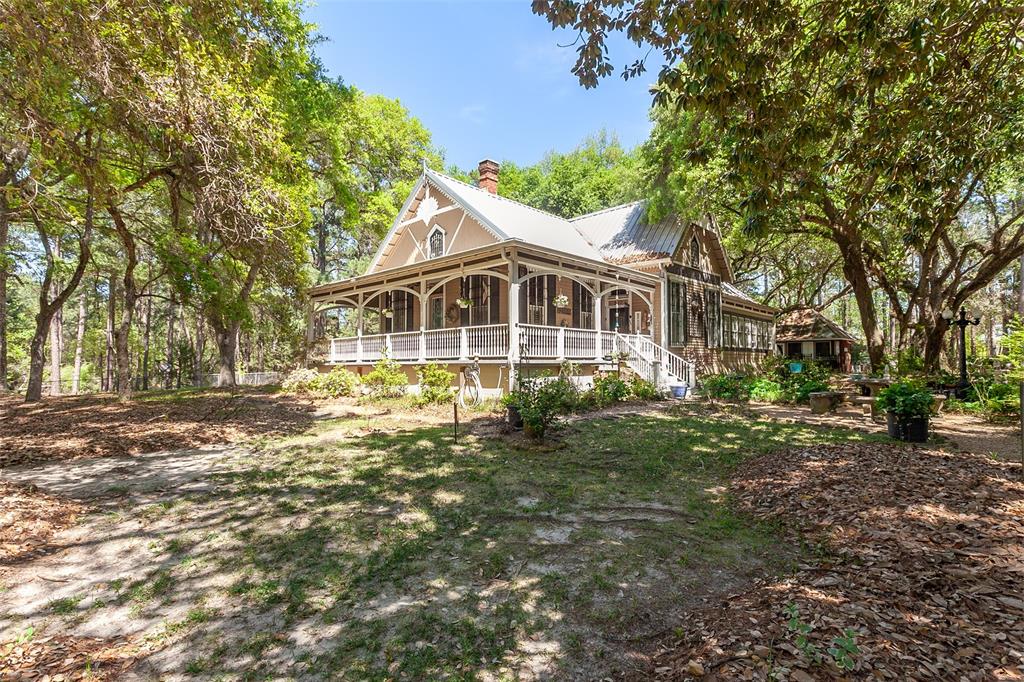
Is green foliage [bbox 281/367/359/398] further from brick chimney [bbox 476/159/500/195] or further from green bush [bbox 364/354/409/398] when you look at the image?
brick chimney [bbox 476/159/500/195]

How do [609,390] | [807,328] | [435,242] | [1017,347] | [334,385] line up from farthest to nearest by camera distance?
1. [807,328]
2. [435,242]
3. [334,385]
4. [609,390]
5. [1017,347]

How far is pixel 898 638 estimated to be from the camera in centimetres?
268

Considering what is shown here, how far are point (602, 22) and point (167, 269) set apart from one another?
1336cm

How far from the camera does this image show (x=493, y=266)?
15016 millimetres

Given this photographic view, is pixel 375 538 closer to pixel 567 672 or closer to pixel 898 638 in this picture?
pixel 567 672

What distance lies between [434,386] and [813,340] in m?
24.5

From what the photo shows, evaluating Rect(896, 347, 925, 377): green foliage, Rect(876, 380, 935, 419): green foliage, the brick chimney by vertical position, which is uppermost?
the brick chimney

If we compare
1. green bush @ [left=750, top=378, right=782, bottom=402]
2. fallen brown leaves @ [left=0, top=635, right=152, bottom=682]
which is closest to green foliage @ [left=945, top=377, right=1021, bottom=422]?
green bush @ [left=750, top=378, right=782, bottom=402]

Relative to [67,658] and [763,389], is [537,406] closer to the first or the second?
[67,658]

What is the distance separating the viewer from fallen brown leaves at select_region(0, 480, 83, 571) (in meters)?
4.19

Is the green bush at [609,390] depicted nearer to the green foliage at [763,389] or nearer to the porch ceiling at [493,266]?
the green foliage at [763,389]

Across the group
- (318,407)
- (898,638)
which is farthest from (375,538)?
(318,407)

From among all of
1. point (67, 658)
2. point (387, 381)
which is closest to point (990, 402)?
point (67, 658)

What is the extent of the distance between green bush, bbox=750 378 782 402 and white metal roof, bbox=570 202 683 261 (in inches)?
234
